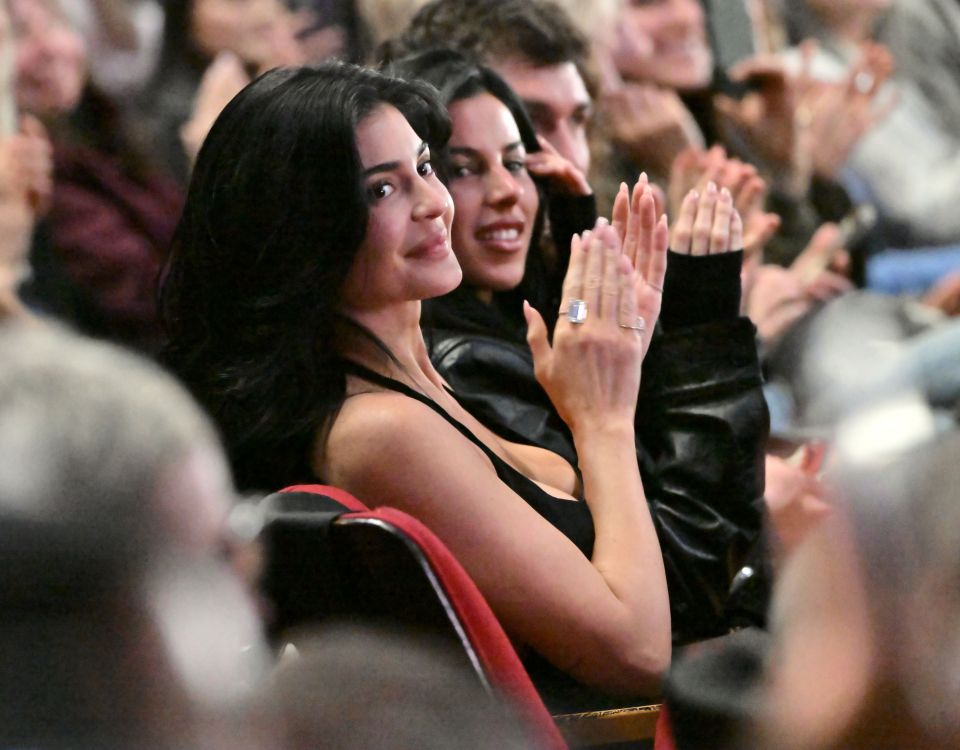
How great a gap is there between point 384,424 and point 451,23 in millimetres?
1118

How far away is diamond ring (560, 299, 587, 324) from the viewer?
1959mm

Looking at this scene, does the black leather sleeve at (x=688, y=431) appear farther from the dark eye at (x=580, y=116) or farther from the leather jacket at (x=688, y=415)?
the dark eye at (x=580, y=116)

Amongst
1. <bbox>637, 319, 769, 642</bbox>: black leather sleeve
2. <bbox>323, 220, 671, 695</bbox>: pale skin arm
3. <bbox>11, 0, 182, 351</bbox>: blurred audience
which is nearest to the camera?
<bbox>323, 220, 671, 695</bbox>: pale skin arm

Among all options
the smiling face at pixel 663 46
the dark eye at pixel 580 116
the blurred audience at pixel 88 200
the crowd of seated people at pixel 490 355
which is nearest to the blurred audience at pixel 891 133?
the crowd of seated people at pixel 490 355

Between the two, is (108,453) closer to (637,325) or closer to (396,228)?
(396,228)

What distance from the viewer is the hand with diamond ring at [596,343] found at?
6.37 ft

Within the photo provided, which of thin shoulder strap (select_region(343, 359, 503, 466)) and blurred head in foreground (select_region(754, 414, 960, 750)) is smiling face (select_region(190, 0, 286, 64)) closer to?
thin shoulder strap (select_region(343, 359, 503, 466))

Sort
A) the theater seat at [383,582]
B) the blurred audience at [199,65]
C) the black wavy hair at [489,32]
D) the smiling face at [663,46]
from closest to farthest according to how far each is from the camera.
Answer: the theater seat at [383,582] → the black wavy hair at [489,32] → the blurred audience at [199,65] → the smiling face at [663,46]

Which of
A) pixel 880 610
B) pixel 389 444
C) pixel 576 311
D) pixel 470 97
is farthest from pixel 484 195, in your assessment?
pixel 880 610

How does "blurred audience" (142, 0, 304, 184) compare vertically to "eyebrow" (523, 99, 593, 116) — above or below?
above

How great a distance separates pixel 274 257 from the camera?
1.83m

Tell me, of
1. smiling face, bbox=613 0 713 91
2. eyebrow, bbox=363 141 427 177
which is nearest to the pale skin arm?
eyebrow, bbox=363 141 427 177

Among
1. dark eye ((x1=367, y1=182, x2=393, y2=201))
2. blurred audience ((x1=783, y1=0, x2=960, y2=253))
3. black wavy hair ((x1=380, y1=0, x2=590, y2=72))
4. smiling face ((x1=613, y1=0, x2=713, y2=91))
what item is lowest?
blurred audience ((x1=783, y1=0, x2=960, y2=253))

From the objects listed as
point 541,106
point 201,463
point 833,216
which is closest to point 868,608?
point 201,463
